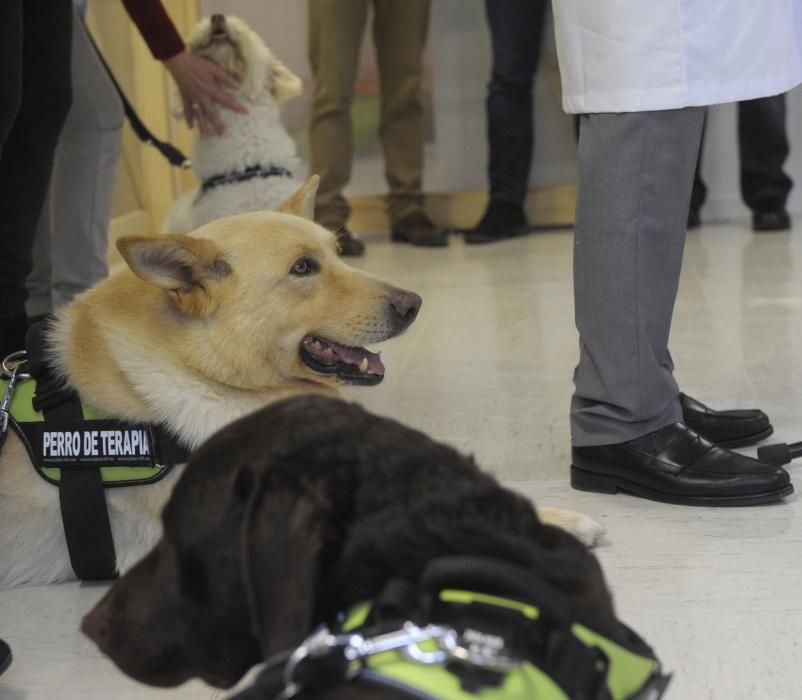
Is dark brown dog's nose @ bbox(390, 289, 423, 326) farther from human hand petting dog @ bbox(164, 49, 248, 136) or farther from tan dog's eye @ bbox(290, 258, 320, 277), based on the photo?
human hand petting dog @ bbox(164, 49, 248, 136)

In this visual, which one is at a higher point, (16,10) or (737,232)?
(16,10)

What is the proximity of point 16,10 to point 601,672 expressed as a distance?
1.65 m

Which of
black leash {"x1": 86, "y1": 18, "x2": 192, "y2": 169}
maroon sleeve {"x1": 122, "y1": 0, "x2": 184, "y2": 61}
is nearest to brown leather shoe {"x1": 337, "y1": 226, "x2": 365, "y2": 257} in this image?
black leash {"x1": 86, "y1": 18, "x2": 192, "y2": 169}

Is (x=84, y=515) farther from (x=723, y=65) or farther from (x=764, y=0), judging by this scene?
(x=764, y=0)

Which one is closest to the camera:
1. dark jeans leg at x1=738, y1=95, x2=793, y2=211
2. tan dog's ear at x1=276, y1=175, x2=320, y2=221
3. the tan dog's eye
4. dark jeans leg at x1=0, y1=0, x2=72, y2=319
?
the tan dog's eye

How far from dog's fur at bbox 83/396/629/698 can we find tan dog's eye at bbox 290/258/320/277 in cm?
97

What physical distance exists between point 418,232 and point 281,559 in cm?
500

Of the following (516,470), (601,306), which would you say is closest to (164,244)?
(601,306)

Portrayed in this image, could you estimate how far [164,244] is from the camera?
172 cm

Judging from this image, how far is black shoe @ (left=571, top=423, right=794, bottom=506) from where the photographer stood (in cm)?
207

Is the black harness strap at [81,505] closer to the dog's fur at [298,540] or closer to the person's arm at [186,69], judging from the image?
the dog's fur at [298,540]

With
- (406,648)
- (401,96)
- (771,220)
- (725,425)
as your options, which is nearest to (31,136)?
(725,425)

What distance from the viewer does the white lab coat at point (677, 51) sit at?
1.93 meters

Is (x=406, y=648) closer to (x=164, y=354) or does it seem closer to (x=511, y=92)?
(x=164, y=354)
